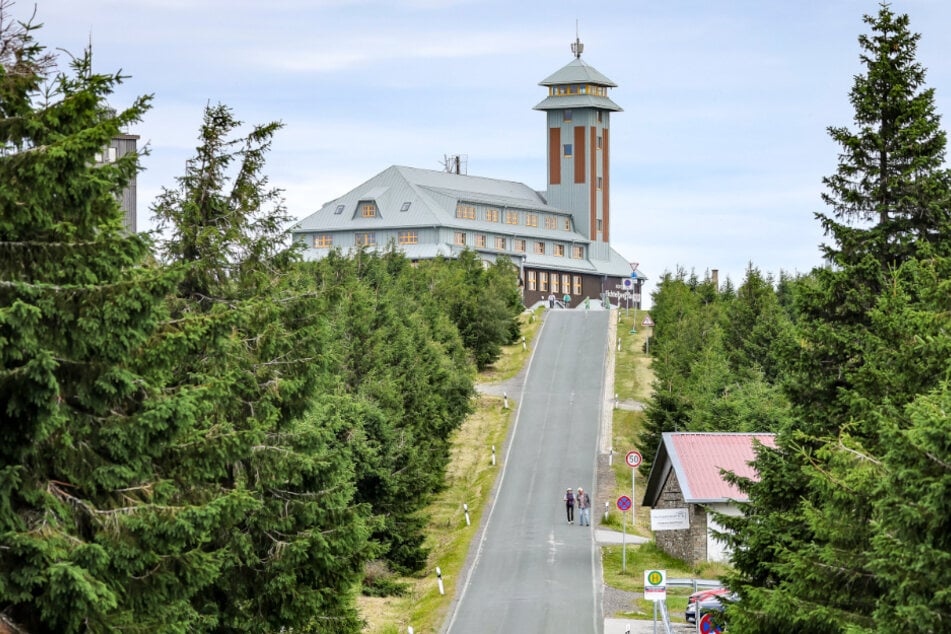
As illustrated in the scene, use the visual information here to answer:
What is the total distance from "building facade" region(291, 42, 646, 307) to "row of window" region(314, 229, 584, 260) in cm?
9

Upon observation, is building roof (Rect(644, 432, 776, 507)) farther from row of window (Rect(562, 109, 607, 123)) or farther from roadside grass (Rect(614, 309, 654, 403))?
row of window (Rect(562, 109, 607, 123))

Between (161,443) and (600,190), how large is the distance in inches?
4964

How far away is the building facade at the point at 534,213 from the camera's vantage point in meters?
128

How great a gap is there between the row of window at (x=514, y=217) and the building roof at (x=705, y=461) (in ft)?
266

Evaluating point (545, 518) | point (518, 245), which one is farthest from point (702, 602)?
point (518, 245)

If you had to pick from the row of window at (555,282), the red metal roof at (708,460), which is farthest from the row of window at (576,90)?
the red metal roof at (708,460)

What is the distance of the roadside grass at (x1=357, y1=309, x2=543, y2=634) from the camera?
38906 millimetres

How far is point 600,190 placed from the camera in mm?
140125

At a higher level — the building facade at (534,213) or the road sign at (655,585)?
the building facade at (534,213)

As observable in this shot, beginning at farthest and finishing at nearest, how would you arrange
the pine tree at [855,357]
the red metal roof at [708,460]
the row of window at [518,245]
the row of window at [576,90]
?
1. the row of window at [576,90]
2. the row of window at [518,245]
3. the red metal roof at [708,460]
4. the pine tree at [855,357]

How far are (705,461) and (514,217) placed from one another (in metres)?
88.4

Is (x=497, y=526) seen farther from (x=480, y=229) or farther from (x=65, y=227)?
(x=480, y=229)

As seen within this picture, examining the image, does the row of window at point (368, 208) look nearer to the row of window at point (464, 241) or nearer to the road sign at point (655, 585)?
the row of window at point (464, 241)

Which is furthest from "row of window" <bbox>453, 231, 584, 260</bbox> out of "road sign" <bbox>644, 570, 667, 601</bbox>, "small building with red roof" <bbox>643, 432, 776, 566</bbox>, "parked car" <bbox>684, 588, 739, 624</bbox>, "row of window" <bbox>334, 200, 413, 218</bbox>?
"road sign" <bbox>644, 570, 667, 601</bbox>
